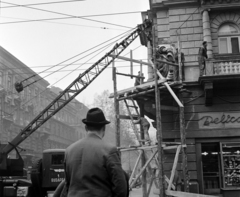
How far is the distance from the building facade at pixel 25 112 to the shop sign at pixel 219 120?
890 inches

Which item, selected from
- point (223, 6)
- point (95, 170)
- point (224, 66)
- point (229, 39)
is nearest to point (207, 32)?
point (229, 39)

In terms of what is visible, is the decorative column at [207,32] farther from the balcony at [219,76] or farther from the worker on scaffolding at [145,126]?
the worker on scaffolding at [145,126]

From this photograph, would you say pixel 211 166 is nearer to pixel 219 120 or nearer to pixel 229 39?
pixel 219 120

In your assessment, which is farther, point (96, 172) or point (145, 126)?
point (145, 126)

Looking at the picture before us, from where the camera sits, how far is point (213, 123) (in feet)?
49.5

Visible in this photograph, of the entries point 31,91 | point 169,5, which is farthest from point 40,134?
point 169,5

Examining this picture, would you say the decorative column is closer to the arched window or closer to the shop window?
the arched window

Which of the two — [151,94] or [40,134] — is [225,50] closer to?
[151,94]

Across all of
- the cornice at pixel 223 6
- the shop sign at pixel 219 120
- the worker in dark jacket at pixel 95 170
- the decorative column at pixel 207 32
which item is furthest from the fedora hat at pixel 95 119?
the cornice at pixel 223 6

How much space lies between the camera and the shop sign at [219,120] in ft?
49.3

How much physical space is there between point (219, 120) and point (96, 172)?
41.1 ft

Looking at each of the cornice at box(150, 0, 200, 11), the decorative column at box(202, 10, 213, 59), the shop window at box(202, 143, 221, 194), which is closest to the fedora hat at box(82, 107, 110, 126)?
the shop window at box(202, 143, 221, 194)

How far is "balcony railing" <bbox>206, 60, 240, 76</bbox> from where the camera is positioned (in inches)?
577

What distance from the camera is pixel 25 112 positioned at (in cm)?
5272
